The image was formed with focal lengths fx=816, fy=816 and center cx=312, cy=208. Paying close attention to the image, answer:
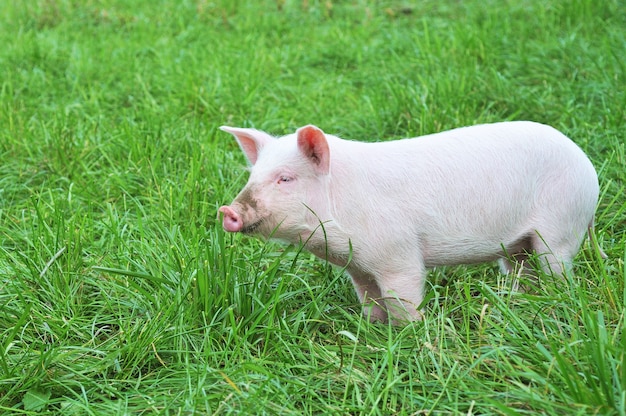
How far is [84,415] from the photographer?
268 cm

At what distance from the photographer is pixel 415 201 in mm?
3129

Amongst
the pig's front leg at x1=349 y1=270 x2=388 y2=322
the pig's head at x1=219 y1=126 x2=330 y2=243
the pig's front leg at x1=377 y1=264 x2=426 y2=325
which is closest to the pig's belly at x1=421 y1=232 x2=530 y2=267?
the pig's front leg at x1=377 y1=264 x2=426 y2=325

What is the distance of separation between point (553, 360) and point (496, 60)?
13.2 feet

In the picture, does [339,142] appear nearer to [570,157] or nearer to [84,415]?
[570,157]

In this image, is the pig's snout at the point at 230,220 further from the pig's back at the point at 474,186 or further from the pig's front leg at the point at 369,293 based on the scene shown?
the pig's front leg at the point at 369,293

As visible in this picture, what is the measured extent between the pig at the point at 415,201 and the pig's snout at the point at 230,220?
0.03 metres

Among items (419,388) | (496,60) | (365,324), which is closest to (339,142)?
(365,324)

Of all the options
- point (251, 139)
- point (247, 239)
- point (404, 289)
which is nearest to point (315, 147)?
point (251, 139)

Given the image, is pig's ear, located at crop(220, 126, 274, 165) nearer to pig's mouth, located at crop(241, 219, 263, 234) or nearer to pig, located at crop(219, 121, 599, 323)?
pig, located at crop(219, 121, 599, 323)

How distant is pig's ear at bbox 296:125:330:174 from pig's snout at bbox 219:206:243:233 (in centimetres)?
36

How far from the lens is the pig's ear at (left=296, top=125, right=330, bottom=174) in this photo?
2973 millimetres

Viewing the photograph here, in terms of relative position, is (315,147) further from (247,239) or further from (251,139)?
(247,239)

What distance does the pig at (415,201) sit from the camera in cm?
304

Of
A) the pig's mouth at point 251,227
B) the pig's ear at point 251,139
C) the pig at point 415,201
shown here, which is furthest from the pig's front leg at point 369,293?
the pig's ear at point 251,139
